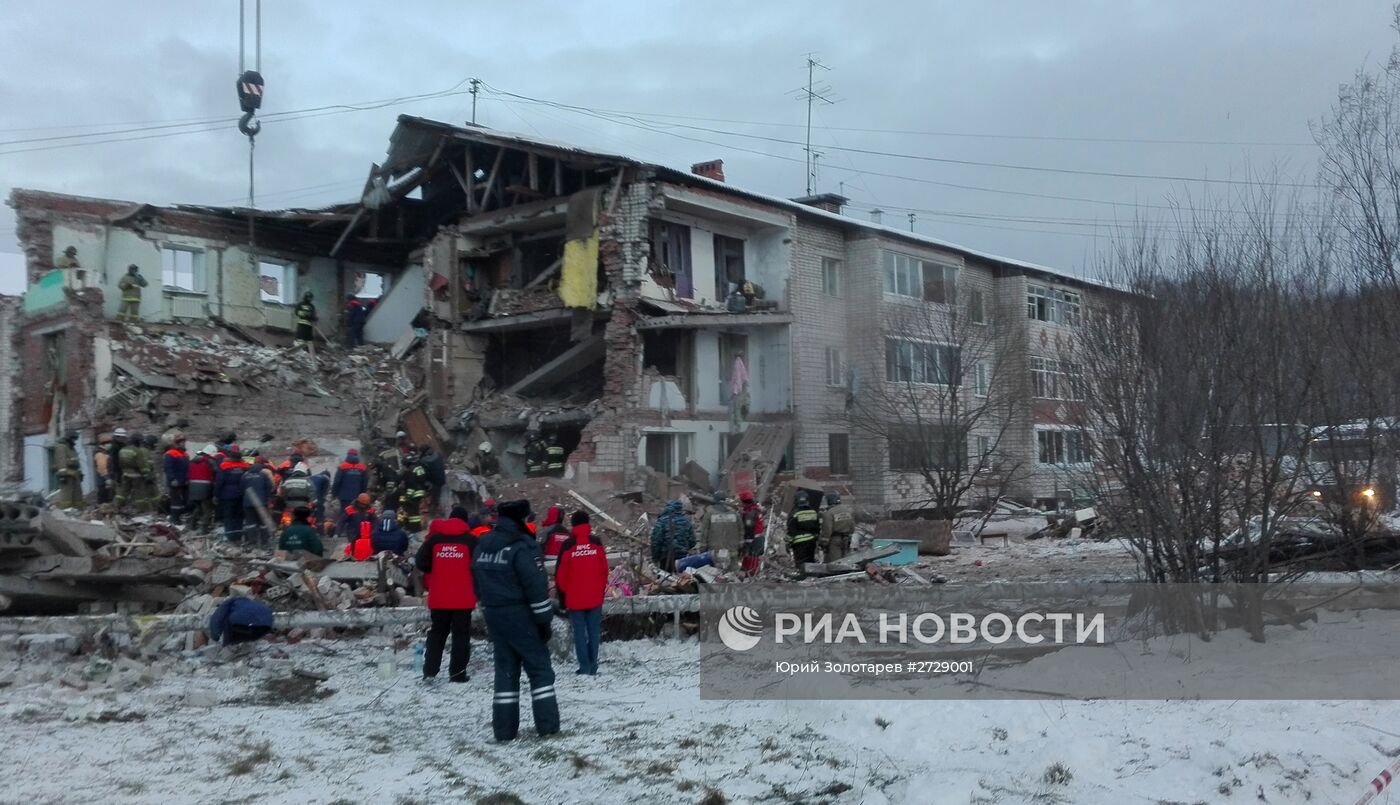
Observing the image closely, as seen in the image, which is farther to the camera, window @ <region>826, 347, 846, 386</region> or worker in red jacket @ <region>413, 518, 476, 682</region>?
window @ <region>826, 347, 846, 386</region>

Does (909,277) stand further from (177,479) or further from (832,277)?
(177,479)

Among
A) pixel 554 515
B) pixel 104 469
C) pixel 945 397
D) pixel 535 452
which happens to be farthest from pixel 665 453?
pixel 554 515

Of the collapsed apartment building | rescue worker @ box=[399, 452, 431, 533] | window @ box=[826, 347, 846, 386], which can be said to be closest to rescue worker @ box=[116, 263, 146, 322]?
the collapsed apartment building

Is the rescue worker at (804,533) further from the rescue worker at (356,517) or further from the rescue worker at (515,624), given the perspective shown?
the rescue worker at (515,624)

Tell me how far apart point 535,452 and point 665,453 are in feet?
10.1

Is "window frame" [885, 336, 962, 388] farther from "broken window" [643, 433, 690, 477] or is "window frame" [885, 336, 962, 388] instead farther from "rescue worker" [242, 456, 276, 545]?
"rescue worker" [242, 456, 276, 545]

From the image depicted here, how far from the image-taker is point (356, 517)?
16453 mm

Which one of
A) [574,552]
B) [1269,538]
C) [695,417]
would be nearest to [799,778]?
[574,552]

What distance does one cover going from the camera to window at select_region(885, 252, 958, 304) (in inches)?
1117

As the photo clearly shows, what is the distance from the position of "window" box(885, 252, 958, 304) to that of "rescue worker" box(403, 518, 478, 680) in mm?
20669

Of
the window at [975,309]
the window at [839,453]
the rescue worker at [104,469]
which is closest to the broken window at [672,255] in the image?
the window at [839,453]

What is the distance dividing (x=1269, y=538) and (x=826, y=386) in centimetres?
1777

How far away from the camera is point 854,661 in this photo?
8859mm

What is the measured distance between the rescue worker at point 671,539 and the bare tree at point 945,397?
38.7ft
